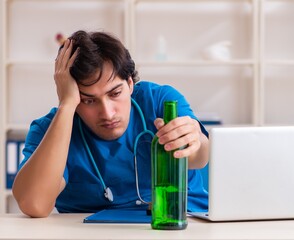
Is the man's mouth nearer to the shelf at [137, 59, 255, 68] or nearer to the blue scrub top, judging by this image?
the blue scrub top

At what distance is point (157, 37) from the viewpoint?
439 cm

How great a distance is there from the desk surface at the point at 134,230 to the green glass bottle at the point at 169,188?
0.03 m

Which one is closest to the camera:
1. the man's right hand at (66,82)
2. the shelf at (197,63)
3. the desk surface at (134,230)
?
the desk surface at (134,230)

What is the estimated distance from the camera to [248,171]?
154 centimetres

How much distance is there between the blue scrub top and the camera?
6.50 ft

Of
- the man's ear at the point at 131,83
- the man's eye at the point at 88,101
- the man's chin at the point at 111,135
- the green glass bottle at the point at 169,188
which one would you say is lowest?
the green glass bottle at the point at 169,188

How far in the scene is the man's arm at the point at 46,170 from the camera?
1.76 m

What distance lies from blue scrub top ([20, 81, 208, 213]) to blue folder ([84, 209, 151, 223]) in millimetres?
166

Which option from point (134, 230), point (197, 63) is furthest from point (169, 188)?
point (197, 63)

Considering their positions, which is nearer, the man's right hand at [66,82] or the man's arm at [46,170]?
the man's arm at [46,170]

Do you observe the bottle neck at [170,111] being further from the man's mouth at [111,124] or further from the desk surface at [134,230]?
the man's mouth at [111,124]

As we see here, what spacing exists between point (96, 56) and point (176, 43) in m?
2.54

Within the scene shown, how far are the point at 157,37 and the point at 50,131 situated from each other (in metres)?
2.63

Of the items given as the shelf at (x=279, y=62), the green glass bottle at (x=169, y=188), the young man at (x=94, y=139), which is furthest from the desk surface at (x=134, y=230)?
the shelf at (x=279, y=62)
